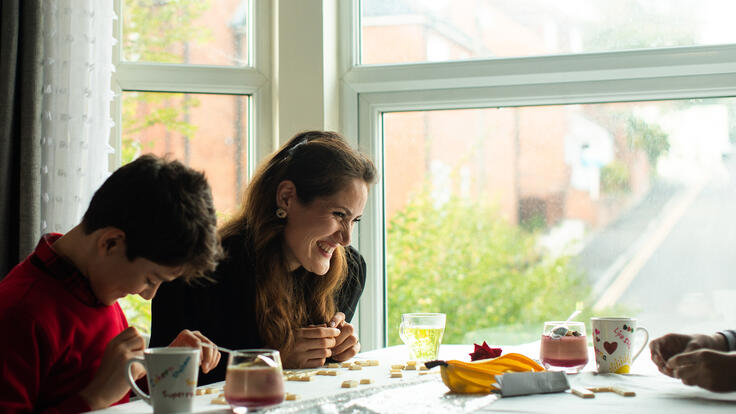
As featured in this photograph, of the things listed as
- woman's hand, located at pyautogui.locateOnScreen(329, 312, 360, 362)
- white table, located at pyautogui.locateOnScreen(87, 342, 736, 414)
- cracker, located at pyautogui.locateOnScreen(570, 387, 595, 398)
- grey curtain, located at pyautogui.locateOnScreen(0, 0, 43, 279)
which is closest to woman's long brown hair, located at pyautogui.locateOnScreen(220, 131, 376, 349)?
woman's hand, located at pyautogui.locateOnScreen(329, 312, 360, 362)

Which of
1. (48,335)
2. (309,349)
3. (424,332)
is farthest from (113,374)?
(424,332)

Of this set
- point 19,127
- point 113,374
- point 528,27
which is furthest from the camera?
point 528,27

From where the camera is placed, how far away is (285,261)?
77.6 inches

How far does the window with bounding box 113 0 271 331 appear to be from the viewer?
2.64 m

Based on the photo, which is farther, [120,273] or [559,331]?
[559,331]

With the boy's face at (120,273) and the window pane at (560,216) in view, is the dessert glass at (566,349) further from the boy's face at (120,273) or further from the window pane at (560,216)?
the window pane at (560,216)

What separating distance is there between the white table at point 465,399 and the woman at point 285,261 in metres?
0.34

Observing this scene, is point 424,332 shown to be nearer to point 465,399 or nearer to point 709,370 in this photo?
point 465,399

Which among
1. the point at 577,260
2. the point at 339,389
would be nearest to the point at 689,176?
the point at 577,260

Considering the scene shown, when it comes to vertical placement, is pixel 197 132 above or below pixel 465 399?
above

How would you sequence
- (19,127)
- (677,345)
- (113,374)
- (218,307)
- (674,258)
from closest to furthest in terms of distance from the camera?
(113,374)
(677,345)
(218,307)
(19,127)
(674,258)

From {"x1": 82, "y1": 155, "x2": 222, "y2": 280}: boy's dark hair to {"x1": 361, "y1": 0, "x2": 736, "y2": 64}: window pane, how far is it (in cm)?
159

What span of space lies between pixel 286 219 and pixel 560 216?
1.08 m

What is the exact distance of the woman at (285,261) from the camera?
5.88 feet
